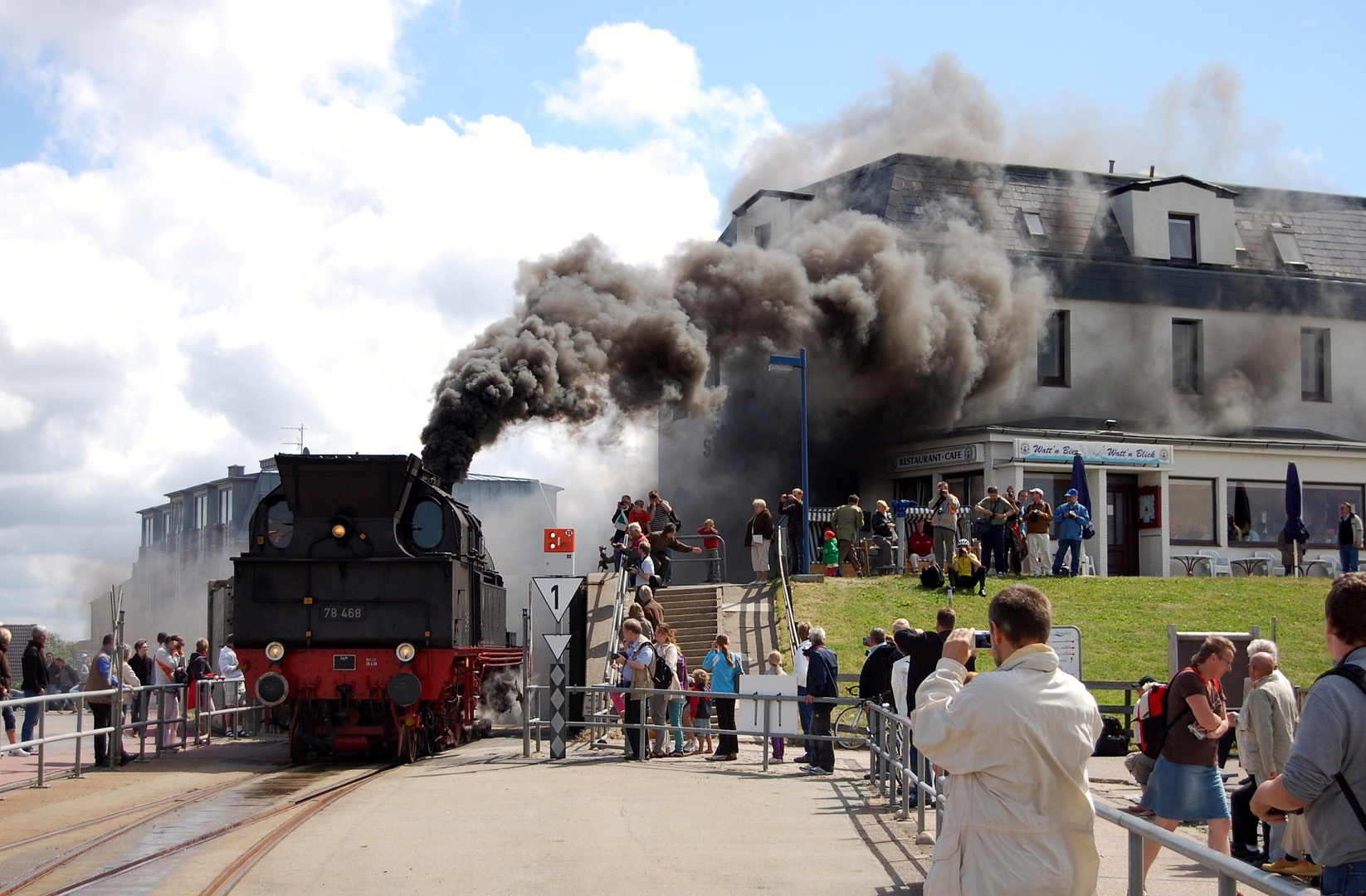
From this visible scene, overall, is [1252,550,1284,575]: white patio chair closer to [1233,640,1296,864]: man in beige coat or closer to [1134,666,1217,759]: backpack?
[1134,666,1217,759]: backpack

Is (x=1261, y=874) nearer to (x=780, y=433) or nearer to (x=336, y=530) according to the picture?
(x=336, y=530)

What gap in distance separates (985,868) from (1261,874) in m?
0.89

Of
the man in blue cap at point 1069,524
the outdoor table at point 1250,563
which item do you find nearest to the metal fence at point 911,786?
the man in blue cap at point 1069,524

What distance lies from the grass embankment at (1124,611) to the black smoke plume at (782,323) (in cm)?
556

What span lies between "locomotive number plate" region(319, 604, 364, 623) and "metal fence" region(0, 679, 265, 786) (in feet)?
6.74

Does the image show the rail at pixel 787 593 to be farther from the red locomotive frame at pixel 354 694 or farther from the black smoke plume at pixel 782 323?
the red locomotive frame at pixel 354 694

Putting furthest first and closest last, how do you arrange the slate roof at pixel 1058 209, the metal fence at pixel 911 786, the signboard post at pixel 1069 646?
1. the slate roof at pixel 1058 209
2. the signboard post at pixel 1069 646
3. the metal fence at pixel 911 786

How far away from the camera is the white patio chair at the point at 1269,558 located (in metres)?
26.5

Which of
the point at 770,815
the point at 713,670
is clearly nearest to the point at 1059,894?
the point at 770,815

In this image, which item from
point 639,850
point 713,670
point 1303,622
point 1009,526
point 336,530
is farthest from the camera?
point 1009,526

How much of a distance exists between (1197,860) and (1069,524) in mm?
19399

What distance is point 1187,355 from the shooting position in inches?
1258

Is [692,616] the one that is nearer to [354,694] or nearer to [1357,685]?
[354,694]

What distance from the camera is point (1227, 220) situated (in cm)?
3284
